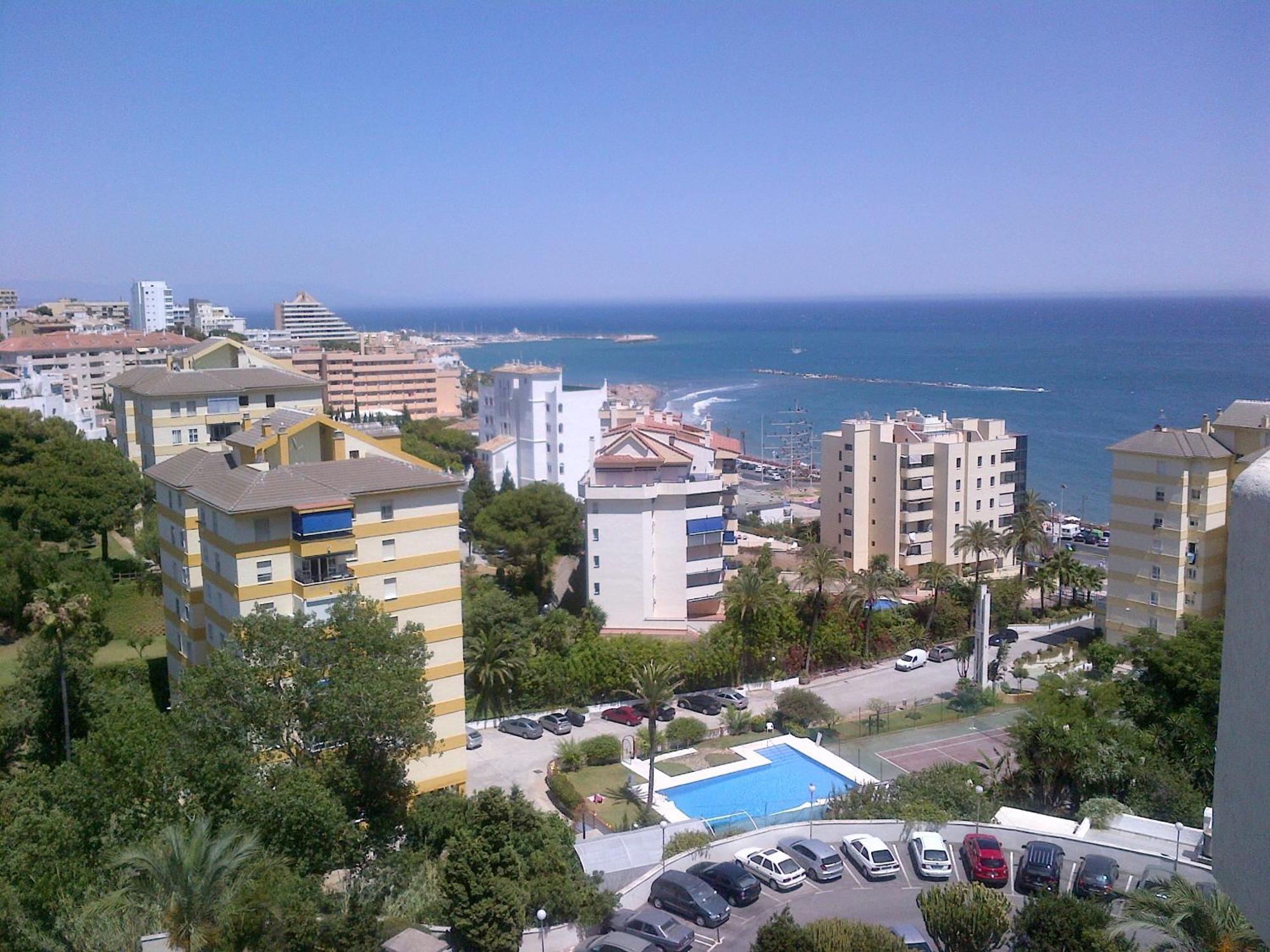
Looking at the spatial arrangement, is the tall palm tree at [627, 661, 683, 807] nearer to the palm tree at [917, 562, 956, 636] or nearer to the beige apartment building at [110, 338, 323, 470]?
the palm tree at [917, 562, 956, 636]

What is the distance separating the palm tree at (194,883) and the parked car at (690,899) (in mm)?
6155

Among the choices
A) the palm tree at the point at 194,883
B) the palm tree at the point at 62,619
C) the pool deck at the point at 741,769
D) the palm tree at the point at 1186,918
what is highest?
the palm tree at the point at 1186,918

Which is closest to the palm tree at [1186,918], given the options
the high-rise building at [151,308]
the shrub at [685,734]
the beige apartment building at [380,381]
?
the shrub at [685,734]

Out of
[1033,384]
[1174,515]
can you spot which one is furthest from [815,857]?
[1033,384]

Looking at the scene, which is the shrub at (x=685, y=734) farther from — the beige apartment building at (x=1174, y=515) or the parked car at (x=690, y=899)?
the beige apartment building at (x=1174, y=515)

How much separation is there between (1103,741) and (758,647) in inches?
501

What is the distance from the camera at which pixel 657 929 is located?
15.3 m

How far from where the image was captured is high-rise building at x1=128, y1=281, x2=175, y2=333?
422 ft

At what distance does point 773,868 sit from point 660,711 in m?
13.3

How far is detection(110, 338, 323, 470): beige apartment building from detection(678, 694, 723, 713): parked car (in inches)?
568

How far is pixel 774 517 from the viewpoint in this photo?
59.6m

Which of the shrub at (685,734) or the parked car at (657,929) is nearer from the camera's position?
the parked car at (657,929)

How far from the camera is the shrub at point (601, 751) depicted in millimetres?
26984

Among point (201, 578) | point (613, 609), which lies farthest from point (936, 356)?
point (201, 578)
